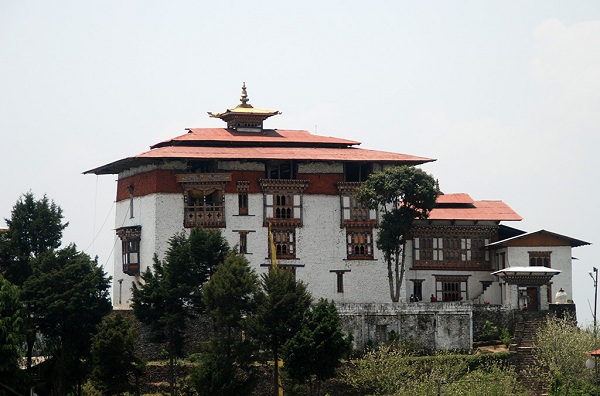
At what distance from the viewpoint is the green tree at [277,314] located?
6538 centimetres

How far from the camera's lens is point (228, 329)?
67.7 metres

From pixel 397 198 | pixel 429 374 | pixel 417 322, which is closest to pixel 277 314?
pixel 429 374

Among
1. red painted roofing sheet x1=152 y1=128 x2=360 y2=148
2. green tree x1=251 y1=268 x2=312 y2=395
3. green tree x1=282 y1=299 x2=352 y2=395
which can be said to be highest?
red painted roofing sheet x1=152 y1=128 x2=360 y2=148

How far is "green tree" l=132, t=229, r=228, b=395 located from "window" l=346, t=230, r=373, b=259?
11440 millimetres

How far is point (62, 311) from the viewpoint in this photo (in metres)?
67.4

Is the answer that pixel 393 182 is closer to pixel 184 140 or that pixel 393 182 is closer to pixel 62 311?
pixel 184 140

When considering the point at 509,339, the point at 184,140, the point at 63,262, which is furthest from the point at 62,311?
the point at 509,339

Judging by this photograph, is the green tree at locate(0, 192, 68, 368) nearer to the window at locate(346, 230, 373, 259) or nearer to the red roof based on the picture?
the red roof

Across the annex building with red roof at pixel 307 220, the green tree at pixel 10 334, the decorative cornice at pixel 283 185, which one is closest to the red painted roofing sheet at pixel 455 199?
the annex building with red roof at pixel 307 220

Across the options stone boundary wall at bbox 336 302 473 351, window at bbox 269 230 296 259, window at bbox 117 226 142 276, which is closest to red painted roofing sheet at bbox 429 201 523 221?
stone boundary wall at bbox 336 302 473 351

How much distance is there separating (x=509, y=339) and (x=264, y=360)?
16.7 metres

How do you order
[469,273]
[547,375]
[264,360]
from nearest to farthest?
[264,360] < [547,375] < [469,273]

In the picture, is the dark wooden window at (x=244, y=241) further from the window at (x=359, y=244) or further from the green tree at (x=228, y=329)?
the green tree at (x=228, y=329)

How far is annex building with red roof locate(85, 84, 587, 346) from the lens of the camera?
77.1 m
